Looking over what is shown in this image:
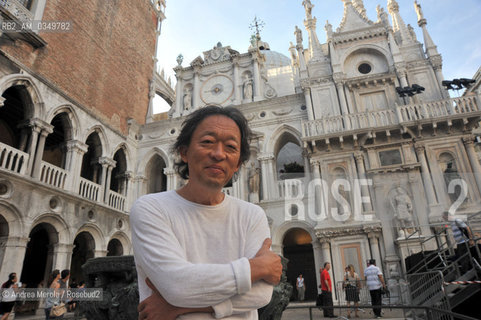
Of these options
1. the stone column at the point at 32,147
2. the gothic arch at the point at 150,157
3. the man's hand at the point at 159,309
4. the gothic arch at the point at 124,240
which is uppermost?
the gothic arch at the point at 150,157

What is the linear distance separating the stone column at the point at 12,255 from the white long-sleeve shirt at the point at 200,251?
35.2ft

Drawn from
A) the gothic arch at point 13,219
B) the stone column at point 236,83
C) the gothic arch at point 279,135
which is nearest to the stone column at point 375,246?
the gothic arch at point 279,135

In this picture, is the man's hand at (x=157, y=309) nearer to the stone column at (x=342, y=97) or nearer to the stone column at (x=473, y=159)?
the stone column at (x=473, y=159)

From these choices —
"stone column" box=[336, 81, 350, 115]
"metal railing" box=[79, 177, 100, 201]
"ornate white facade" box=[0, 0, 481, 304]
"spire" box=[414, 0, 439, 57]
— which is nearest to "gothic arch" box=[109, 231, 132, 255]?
"ornate white facade" box=[0, 0, 481, 304]

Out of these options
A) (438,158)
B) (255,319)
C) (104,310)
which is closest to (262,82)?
(438,158)

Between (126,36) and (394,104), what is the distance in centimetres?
1454

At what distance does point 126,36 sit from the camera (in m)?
17.5

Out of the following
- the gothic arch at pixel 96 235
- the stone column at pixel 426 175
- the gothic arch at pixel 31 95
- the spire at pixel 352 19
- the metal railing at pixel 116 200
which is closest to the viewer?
the gothic arch at pixel 31 95

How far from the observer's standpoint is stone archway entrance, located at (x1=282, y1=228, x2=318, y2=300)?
14273 mm

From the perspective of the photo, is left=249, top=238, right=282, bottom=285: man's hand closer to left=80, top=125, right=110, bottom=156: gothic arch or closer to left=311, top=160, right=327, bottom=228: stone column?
left=311, top=160, right=327, bottom=228: stone column

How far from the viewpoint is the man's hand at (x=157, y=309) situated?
1140 mm

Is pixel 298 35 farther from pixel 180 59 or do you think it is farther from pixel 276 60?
pixel 276 60

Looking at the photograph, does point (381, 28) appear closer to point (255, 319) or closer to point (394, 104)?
point (394, 104)

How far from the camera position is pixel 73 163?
12680mm
